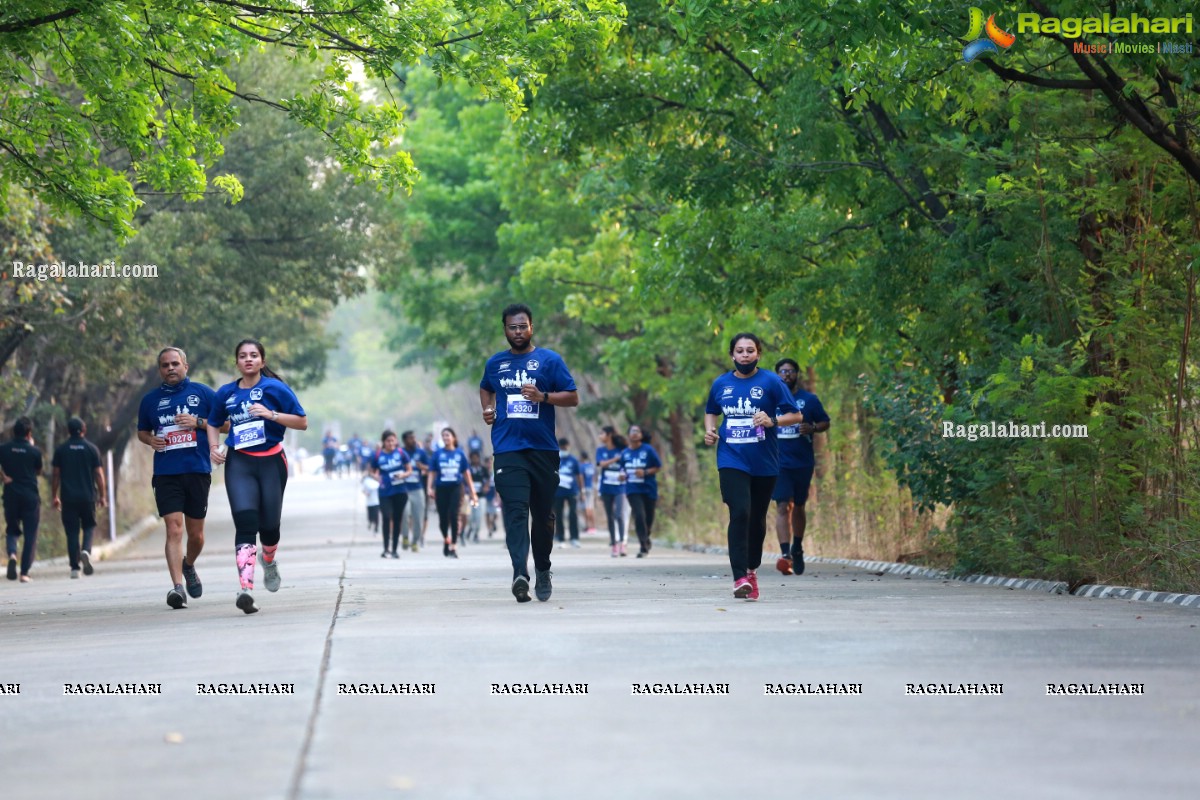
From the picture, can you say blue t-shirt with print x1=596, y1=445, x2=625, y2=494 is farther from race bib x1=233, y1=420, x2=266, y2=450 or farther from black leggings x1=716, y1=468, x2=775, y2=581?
race bib x1=233, y1=420, x2=266, y2=450

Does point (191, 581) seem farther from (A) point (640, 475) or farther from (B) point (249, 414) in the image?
(A) point (640, 475)

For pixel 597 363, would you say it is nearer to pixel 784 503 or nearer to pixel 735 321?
pixel 735 321

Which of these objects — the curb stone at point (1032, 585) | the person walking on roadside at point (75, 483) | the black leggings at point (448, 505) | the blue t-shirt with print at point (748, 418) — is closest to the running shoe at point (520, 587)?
the blue t-shirt with print at point (748, 418)

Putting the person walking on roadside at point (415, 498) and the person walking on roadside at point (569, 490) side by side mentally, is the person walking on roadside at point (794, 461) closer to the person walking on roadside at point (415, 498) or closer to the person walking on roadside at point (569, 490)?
the person walking on roadside at point (415, 498)

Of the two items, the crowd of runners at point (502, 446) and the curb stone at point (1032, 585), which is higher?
the crowd of runners at point (502, 446)

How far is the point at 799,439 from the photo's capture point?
19.4 m

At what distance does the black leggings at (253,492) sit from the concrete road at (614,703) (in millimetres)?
625

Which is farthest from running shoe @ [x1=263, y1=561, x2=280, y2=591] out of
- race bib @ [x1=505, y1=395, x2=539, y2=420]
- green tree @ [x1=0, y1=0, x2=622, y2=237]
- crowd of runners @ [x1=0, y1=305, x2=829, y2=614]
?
green tree @ [x1=0, y1=0, x2=622, y2=237]

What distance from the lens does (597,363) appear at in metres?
44.1

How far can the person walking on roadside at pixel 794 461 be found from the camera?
19.0 meters

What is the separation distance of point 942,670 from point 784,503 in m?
10.5

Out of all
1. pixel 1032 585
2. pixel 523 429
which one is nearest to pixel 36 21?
pixel 523 429

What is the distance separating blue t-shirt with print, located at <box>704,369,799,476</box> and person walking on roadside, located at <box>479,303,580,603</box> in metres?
1.23

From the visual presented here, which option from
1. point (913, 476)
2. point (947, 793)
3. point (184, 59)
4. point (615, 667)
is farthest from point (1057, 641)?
point (184, 59)
